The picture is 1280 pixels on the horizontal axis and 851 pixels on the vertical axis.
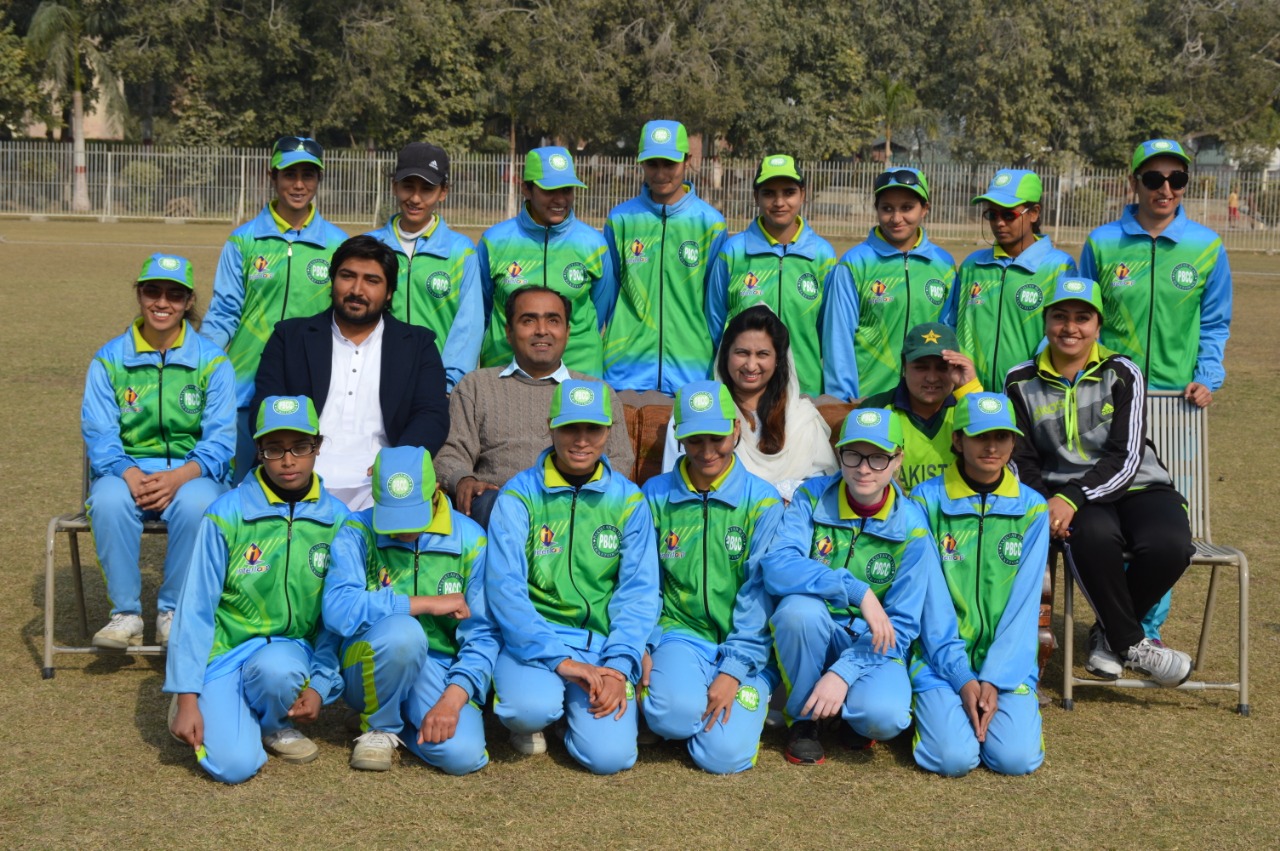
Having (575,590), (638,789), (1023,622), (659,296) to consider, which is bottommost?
(638,789)

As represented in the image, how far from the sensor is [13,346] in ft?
49.6

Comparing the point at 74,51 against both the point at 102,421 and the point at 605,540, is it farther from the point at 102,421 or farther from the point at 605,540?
the point at 605,540

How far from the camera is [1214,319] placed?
6.91 m

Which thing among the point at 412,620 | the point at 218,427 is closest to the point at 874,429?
the point at 412,620

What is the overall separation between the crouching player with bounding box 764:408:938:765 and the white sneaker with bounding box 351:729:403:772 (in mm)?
1456

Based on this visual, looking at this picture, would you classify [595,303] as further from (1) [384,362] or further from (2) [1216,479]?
(2) [1216,479]

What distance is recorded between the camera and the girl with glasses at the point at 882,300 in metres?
6.83

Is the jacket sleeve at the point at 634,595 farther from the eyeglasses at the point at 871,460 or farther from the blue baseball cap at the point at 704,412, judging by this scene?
the eyeglasses at the point at 871,460

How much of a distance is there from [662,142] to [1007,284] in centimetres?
179

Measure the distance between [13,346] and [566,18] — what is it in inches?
1124

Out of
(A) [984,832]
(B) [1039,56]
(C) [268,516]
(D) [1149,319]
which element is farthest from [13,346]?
(B) [1039,56]

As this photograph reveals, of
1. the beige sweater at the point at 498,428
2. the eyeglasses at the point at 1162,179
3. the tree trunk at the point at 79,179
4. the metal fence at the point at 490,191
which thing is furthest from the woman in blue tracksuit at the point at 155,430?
the tree trunk at the point at 79,179

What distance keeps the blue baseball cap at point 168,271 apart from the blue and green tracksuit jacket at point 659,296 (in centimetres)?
204

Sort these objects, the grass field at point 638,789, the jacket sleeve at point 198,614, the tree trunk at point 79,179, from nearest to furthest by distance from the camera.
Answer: the grass field at point 638,789 < the jacket sleeve at point 198,614 < the tree trunk at point 79,179
